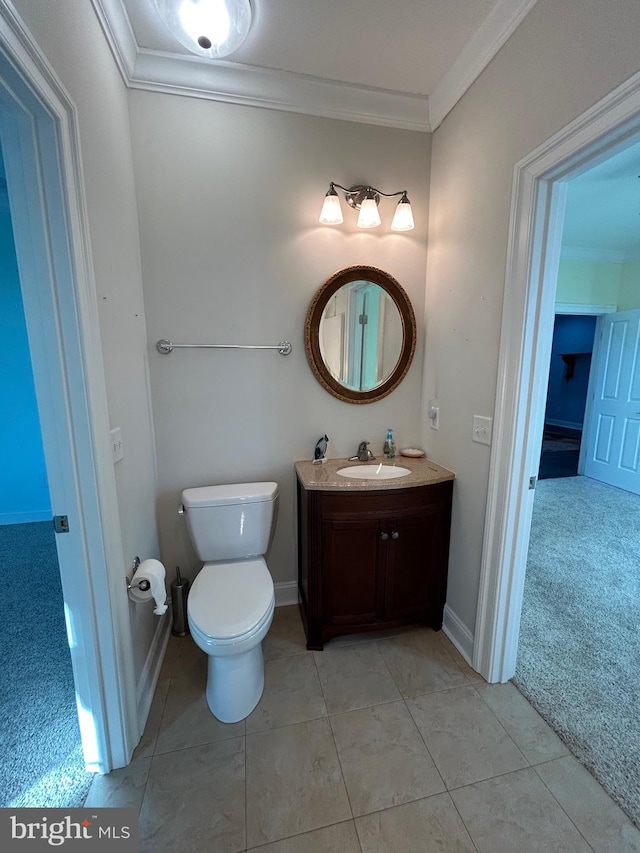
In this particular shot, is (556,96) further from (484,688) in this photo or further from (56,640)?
(56,640)

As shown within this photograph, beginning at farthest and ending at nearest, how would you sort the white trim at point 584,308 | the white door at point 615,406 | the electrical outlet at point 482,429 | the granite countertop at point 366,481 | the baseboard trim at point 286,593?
the white trim at point 584,308 < the white door at point 615,406 < the baseboard trim at point 286,593 < the granite countertop at point 366,481 < the electrical outlet at point 482,429

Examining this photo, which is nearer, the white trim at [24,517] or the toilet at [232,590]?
the toilet at [232,590]

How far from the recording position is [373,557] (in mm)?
1779

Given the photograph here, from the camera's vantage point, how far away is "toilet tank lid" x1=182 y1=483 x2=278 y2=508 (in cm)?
173

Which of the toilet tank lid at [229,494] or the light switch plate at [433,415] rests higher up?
the light switch plate at [433,415]

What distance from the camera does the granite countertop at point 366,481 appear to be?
1.69 meters

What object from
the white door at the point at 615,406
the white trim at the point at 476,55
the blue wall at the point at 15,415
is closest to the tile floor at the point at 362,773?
the blue wall at the point at 15,415

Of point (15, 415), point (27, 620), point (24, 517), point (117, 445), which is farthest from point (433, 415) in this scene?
point (24, 517)

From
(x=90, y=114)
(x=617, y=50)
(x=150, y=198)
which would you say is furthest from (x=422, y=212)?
(x=90, y=114)

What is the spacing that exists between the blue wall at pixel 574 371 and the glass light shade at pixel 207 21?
804 centimetres

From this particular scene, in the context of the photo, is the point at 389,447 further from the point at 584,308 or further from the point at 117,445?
the point at 584,308

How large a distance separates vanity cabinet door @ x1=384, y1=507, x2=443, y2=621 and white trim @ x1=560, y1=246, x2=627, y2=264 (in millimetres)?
3995

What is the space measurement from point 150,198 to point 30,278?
97 cm

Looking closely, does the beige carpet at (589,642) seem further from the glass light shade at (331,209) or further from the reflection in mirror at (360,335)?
the glass light shade at (331,209)
